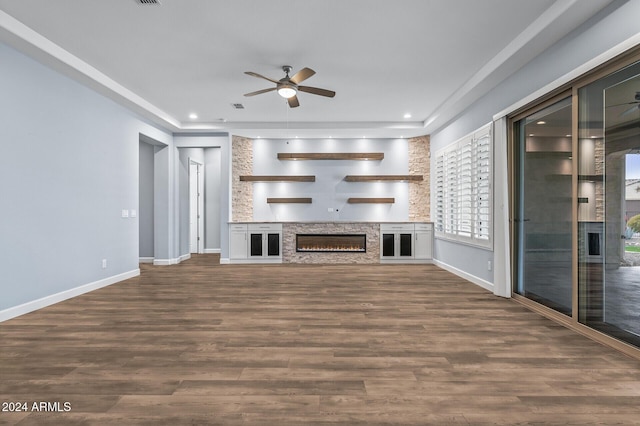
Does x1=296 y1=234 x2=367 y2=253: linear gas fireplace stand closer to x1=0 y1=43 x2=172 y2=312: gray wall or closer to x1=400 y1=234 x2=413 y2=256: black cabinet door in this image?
x1=400 y1=234 x2=413 y2=256: black cabinet door

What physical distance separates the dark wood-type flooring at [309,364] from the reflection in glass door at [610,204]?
13.7 inches

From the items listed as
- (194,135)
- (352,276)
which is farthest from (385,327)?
(194,135)

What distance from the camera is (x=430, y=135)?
7.85m

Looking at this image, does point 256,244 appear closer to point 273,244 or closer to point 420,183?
point 273,244

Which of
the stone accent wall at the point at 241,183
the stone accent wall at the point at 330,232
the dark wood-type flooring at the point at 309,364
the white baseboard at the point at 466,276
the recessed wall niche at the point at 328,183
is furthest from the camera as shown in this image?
the recessed wall niche at the point at 328,183

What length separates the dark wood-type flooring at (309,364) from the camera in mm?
1869

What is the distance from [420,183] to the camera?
26.3 feet

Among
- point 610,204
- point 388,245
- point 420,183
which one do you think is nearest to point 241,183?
point 388,245

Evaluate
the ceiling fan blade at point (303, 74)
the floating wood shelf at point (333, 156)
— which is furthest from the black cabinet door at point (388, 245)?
the ceiling fan blade at point (303, 74)

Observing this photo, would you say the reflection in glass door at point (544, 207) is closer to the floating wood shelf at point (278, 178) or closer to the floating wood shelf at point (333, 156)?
the floating wood shelf at point (333, 156)

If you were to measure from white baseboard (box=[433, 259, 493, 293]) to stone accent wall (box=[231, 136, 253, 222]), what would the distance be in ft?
14.8

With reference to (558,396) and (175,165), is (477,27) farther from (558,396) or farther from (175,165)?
(175,165)

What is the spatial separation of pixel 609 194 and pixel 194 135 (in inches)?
290

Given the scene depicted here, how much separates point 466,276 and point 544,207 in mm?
2150
